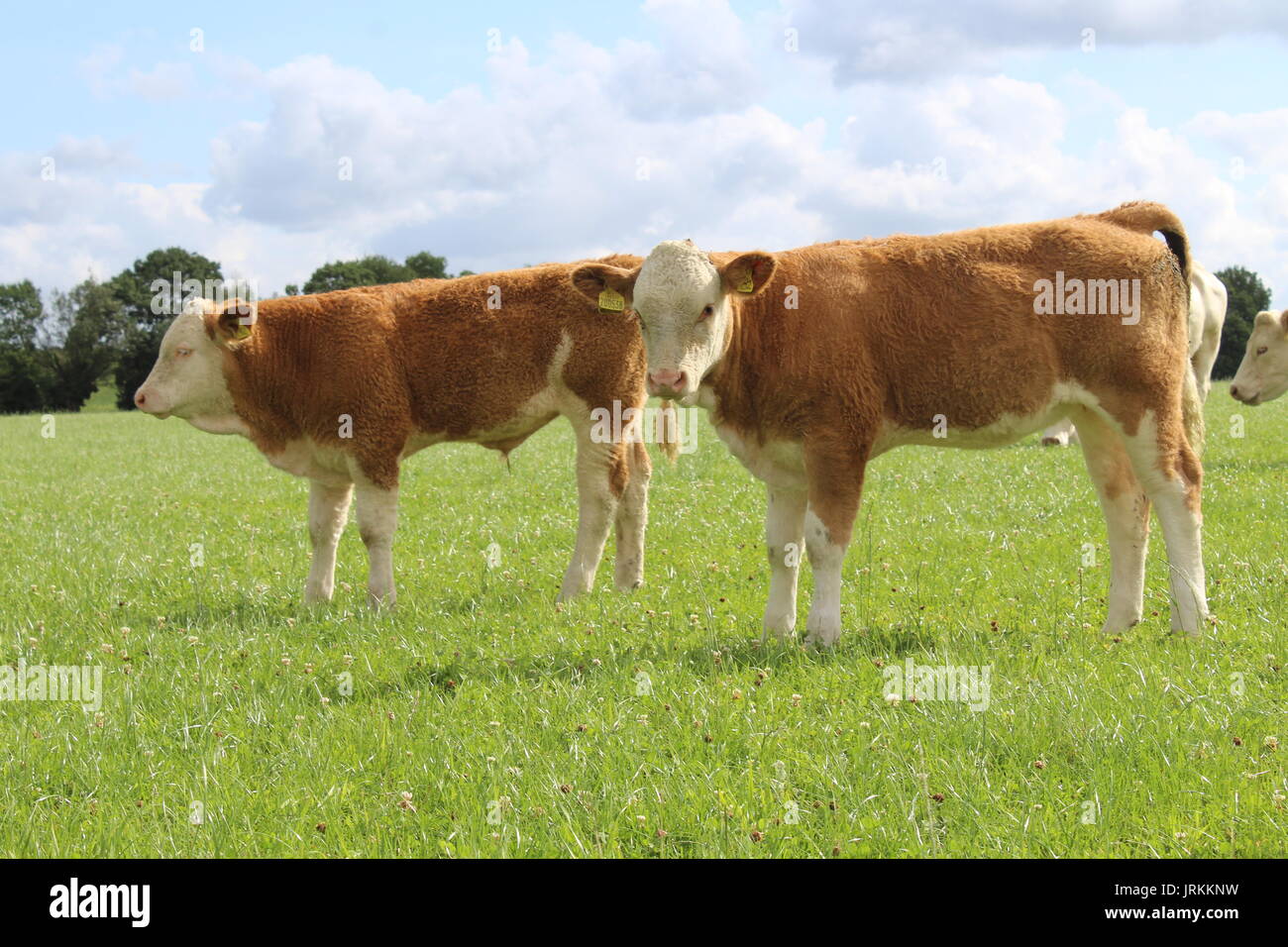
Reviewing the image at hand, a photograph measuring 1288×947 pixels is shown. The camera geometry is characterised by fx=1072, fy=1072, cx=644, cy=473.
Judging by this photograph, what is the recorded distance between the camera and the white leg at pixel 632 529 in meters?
10.0

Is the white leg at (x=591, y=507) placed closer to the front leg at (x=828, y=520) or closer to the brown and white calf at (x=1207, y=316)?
the front leg at (x=828, y=520)

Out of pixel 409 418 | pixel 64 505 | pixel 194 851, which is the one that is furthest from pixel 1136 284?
pixel 64 505

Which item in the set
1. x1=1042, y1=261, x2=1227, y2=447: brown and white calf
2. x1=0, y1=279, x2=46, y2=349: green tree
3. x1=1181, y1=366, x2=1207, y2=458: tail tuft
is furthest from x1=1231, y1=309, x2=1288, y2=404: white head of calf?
x1=0, y1=279, x2=46, y2=349: green tree

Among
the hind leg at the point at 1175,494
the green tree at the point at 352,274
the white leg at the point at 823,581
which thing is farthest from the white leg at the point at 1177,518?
the green tree at the point at 352,274

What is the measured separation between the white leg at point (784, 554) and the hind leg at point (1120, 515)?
2214mm

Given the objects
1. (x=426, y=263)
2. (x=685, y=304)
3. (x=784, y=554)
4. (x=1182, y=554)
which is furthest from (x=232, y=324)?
(x=426, y=263)

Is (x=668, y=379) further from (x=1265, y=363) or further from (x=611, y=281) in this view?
(x=1265, y=363)

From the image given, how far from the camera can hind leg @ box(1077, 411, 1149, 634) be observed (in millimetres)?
7715

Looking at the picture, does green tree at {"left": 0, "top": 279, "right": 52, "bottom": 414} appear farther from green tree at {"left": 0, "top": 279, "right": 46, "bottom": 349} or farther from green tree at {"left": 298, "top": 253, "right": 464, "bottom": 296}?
green tree at {"left": 298, "top": 253, "right": 464, "bottom": 296}

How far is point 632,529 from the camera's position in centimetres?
1012

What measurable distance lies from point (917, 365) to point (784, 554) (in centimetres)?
159

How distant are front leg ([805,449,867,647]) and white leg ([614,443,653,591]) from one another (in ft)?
10.1

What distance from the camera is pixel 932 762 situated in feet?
16.4
